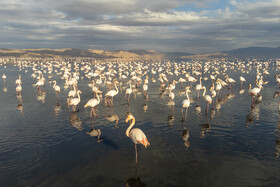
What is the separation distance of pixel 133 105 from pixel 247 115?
1196cm

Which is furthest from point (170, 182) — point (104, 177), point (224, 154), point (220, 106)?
point (220, 106)

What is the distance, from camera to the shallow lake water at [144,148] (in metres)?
9.53

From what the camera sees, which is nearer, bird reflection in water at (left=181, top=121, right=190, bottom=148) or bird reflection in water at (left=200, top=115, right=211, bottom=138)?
bird reflection in water at (left=181, top=121, right=190, bottom=148)

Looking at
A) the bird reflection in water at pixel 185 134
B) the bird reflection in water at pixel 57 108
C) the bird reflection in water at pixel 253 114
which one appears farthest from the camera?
the bird reflection in water at pixel 57 108

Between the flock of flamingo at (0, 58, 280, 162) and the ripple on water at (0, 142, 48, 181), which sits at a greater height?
the flock of flamingo at (0, 58, 280, 162)

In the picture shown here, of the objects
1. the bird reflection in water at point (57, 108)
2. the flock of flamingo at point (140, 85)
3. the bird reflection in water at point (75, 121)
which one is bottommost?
the bird reflection in water at point (75, 121)

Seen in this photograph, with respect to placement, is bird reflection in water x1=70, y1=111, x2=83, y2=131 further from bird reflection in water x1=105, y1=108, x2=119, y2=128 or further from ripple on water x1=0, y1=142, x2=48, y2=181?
ripple on water x1=0, y1=142, x2=48, y2=181

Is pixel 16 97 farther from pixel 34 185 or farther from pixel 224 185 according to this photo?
pixel 224 185

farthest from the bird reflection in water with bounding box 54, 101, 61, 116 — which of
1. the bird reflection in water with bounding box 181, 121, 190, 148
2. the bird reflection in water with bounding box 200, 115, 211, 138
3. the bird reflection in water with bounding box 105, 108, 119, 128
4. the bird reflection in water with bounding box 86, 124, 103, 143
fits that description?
the bird reflection in water with bounding box 200, 115, 211, 138

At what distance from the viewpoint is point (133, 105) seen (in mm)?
22234

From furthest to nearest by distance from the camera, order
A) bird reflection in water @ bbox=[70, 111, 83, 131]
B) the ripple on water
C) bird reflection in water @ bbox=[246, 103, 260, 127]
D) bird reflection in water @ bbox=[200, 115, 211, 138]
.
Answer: bird reflection in water @ bbox=[246, 103, 260, 127], bird reflection in water @ bbox=[70, 111, 83, 131], bird reflection in water @ bbox=[200, 115, 211, 138], the ripple on water

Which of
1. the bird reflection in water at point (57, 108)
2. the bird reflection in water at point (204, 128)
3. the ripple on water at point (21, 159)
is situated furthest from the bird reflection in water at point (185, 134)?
the bird reflection in water at point (57, 108)

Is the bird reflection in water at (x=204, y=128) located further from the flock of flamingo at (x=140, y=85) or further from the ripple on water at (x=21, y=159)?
the ripple on water at (x=21, y=159)

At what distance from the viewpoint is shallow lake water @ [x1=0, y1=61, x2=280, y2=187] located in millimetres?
9531
